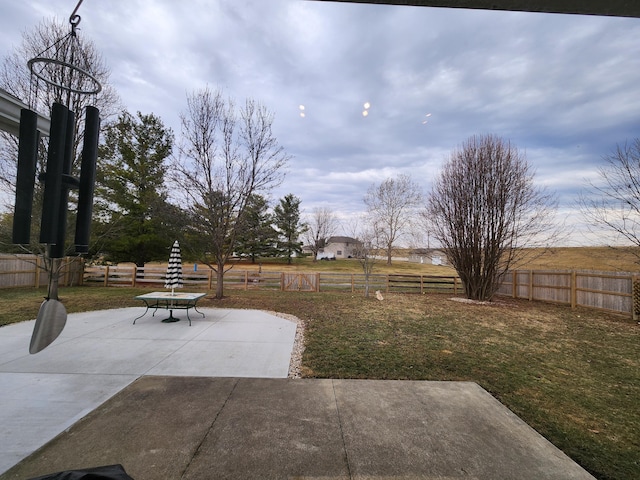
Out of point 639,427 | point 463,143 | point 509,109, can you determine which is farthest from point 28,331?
point 463,143

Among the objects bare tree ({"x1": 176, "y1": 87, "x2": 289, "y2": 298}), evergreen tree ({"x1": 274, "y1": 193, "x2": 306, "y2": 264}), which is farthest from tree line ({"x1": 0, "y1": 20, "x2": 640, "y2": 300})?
evergreen tree ({"x1": 274, "y1": 193, "x2": 306, "y2": 264})

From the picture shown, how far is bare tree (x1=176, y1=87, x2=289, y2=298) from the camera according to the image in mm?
10086

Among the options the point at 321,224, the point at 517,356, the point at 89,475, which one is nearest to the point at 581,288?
the point at 517,356

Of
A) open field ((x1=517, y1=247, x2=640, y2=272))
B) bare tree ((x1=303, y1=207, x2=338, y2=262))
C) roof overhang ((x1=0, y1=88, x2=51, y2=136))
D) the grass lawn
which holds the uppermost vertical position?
bare tree ((x1=303, y1=207, x2=338, y2=262))

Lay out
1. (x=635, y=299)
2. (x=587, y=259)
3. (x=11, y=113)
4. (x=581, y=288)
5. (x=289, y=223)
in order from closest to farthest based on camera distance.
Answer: (x=11, y=113), (x=635, y=299), (x=581, y=288), (x=587, y=259), (x=289, y=223)

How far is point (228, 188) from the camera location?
10.4 metres

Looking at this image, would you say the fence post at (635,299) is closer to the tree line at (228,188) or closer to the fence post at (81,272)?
the tree line at (228,188)

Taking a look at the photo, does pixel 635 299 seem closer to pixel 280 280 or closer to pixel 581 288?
pixel 581 288

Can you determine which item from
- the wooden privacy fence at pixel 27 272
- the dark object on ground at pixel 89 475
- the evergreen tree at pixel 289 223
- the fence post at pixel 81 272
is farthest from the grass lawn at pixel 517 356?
the evergreen tree at pixel 289 223

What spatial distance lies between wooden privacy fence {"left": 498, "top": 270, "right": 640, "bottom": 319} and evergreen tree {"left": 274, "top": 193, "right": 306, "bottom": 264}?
70.3 feet

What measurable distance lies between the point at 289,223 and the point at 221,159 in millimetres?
20946

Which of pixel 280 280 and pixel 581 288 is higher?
pixel 581 288

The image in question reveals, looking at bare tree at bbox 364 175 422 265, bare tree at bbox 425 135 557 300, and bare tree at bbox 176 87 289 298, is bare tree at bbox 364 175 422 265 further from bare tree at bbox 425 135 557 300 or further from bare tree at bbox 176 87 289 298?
bare tree at bbox 176 87 289 298

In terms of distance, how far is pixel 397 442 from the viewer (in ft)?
7.84
